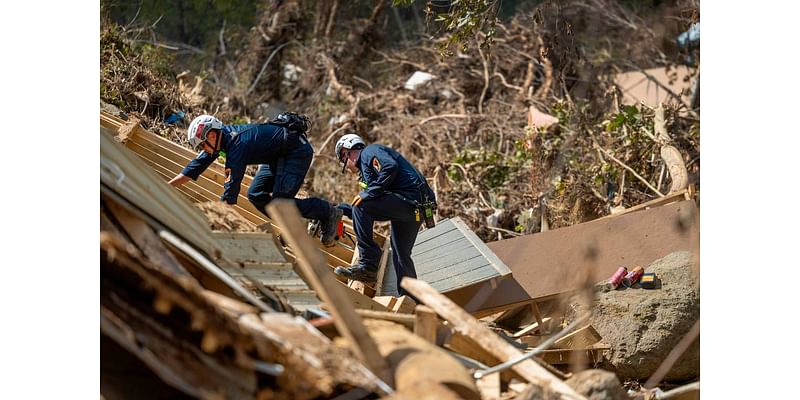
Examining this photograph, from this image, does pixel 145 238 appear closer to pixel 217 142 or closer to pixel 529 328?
pixel 217 142

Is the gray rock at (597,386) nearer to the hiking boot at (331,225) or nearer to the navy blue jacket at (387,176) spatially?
the navy blue jacket at (387,176)

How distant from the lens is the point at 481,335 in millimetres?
4723

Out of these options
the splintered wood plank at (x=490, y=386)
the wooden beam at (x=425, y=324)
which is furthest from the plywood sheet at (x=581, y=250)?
the splintered wood plank at (x=490, y=386)

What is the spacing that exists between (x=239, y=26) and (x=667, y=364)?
13.6 m

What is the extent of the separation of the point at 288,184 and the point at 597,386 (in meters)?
3.74

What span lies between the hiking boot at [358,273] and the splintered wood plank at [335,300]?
3.44m

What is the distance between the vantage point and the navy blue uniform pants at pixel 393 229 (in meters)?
7.55

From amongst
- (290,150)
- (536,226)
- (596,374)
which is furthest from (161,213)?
(536,226)

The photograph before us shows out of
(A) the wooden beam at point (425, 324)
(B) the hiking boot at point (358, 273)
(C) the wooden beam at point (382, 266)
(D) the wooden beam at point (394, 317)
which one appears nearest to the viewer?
(A) the wooden beam at point (425, 324)

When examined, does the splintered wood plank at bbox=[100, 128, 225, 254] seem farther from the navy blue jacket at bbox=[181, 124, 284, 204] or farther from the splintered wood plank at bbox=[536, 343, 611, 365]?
the splintered wood plank at bbox=[536, 343, 611, 365]

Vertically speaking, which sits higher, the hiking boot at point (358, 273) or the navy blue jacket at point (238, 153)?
the navy blue jacket at point (238, 153)

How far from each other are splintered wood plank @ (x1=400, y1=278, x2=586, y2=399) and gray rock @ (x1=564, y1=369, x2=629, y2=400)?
0.08 m

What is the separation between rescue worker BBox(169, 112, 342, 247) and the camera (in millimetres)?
7207

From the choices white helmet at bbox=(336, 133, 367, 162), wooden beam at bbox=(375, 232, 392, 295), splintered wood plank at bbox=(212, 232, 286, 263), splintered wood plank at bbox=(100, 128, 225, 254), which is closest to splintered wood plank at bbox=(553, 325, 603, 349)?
wooden beam at bbox=(375, 232, 392, 295)
